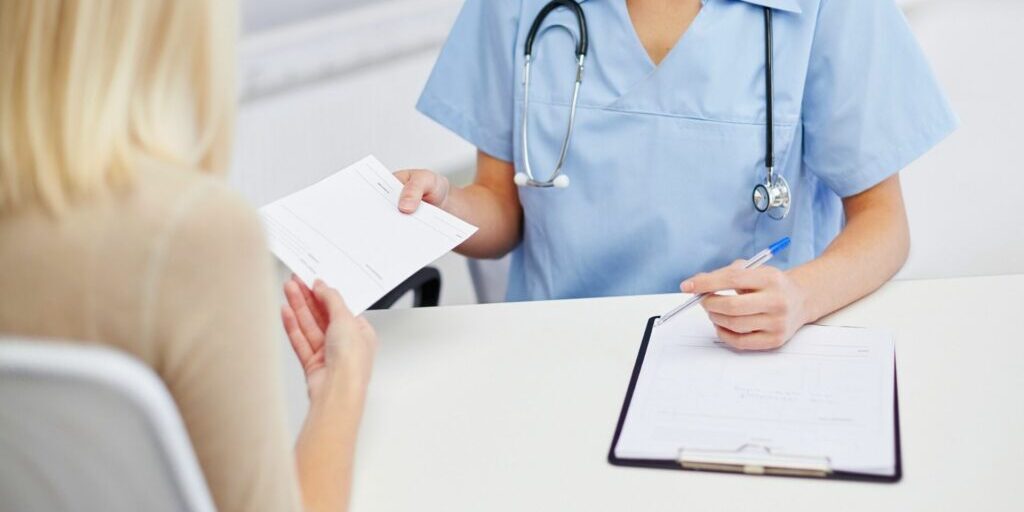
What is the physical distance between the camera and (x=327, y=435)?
2.79 feet

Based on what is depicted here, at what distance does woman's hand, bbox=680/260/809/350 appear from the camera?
1002 mm

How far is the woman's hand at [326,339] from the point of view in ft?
2.99

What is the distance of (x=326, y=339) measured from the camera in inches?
37.4

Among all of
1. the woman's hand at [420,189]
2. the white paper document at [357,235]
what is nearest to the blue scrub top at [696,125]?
the woman's hand at [420,189]

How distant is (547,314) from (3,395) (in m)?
0.68

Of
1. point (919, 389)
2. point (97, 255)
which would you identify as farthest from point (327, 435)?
point (919, 389)

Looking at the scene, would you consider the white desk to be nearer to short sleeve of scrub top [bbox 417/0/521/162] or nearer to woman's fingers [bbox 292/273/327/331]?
woman's fingers [bbox 292/273/327/331]

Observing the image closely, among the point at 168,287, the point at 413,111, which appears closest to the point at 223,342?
the point at 168,287

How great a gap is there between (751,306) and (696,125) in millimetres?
297

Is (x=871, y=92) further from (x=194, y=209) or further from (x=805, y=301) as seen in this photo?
(x=194, y=209)

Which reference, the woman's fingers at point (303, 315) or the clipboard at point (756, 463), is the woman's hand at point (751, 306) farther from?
the woman's fingers at point (303, 315)

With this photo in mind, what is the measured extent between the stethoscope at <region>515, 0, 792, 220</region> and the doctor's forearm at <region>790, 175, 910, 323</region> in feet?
0.26

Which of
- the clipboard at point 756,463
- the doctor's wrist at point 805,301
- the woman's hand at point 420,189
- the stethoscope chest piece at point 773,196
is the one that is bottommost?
the clipboard at point 756,463

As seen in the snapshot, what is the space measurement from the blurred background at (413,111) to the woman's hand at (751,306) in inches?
20.2
